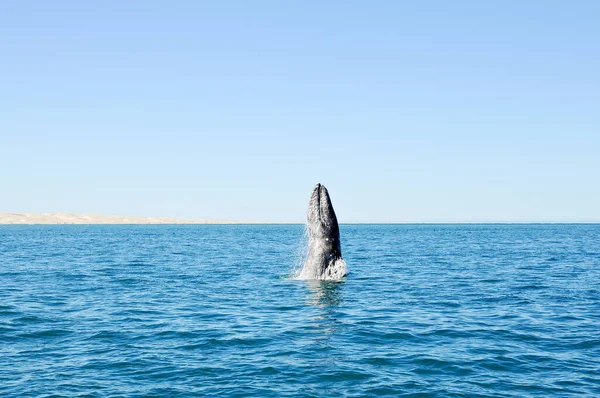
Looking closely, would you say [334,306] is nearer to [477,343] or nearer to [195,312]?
[195,312]

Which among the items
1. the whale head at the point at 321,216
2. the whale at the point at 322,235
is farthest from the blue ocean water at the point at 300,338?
the whale head at the point at 321,216

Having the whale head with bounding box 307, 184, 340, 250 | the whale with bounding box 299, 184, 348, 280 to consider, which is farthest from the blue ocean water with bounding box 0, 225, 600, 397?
the whale head with bounding box 307, 184, 340, 250

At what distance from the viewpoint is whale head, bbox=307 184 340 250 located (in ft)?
86.3

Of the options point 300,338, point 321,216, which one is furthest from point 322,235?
point 300,338

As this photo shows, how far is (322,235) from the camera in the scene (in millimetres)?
26609

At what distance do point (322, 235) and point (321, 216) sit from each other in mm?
967

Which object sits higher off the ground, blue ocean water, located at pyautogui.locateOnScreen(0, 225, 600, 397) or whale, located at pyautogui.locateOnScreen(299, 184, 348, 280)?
whale, located at pyautogui.locateOnScreen(299, 184, 348, 280)

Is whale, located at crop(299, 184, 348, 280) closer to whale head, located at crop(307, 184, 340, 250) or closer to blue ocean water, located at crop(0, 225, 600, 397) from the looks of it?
whale head, located at crop(307, 184, 340, 250)

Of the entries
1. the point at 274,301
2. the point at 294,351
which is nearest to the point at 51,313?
the point at 274,301

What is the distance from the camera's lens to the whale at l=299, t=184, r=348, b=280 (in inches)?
1037

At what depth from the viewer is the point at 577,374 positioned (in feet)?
41.8

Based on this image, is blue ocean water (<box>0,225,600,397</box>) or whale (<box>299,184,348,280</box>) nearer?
blue ocean water (<box>0,225,600,397</box>)

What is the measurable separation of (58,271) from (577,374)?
1287 inches

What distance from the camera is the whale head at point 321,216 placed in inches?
1036
